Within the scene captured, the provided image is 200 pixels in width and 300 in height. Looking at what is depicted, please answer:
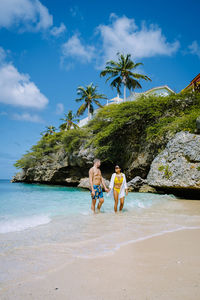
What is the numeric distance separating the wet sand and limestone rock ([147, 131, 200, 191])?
722 cm

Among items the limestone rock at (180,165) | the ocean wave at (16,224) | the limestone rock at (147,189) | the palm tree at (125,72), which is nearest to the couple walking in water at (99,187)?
the ocean wave at (16,224)

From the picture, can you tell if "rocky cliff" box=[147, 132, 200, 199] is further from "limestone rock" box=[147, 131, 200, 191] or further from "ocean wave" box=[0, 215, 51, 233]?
"ocean wave" box=[0, 215, 51, 233]

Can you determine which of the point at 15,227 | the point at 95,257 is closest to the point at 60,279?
the point at 95,257

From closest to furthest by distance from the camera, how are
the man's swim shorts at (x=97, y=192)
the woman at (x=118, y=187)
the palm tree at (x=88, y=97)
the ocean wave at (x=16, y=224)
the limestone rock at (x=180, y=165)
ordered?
1. the ocean wave at (x=16, y=224)
2. the man's swim shorts at (x=97, y=192)
3. the woman at (x=118, y=187)
4. the limestone rock at (x=180, y=165)
5. the palm tree at (x=88, y=97)

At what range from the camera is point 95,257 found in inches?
95.0

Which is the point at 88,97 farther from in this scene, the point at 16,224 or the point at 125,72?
the point at 16,224

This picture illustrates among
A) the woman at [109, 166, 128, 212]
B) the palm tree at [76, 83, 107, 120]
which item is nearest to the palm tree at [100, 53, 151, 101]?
the palm tree at [76, 83, 107, 120]

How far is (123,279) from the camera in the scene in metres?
1.78

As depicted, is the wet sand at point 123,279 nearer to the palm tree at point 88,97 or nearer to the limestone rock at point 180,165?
the limestone rock at point 180,165

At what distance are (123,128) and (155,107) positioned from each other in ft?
11.3

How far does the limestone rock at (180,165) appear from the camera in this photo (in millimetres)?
9062

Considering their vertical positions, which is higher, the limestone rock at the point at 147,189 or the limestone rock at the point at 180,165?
the limestone rock at the point at 180,165

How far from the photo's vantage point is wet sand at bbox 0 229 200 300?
1537mm

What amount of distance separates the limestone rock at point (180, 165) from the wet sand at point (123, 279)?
23.7 ft
